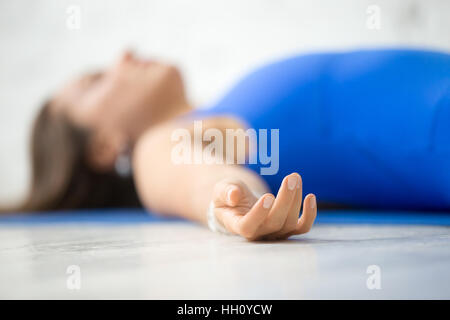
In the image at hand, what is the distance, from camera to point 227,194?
0.64 metres

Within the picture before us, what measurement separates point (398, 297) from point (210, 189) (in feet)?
1.57

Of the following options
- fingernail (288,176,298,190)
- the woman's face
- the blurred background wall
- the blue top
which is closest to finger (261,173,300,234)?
fingernail (288,176,298,190)

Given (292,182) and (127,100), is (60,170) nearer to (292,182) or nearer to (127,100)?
(127,100)

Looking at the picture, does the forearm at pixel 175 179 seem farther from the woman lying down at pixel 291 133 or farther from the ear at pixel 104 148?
the ear at pixel 104 148

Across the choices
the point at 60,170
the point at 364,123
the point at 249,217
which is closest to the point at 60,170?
the point at 60,170

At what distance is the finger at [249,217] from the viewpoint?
0.59 metres

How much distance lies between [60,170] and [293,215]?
1.09 metres

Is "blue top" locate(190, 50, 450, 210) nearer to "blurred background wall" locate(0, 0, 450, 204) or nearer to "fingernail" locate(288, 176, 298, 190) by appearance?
"fingernail" locate(288, 176, 298, 190)

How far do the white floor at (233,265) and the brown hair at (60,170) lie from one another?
27.8 inches

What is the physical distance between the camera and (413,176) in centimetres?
103

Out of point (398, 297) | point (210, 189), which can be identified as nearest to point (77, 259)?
point (210, 189)

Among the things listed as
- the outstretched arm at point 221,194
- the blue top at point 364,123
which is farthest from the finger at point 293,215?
the blue top at point 364,123

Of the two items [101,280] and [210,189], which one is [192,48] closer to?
[210,189]

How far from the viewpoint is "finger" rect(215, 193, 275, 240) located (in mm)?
586
